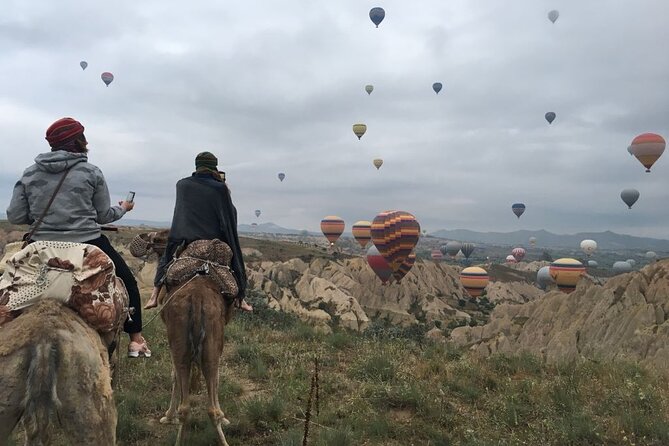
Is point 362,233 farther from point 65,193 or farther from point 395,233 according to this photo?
point 65,193

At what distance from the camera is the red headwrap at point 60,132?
157 inches

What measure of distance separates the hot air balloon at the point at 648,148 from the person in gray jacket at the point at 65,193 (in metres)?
59.7

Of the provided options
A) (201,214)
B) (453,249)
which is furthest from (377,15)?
(453,249)

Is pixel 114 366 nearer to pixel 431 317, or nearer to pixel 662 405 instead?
pixel 662 405

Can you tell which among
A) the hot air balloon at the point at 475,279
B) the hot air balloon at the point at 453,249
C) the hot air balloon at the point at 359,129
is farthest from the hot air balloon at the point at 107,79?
the hot air balloon at the point at 453,249

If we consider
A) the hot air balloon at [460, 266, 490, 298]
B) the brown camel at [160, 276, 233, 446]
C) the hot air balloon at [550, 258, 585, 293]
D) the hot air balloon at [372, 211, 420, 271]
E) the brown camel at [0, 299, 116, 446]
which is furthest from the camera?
the hot air balloon at [460, 266, 490, 298]

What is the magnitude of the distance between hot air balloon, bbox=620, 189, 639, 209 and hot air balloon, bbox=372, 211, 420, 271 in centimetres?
4854

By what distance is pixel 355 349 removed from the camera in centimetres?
995

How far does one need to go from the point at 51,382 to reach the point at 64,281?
32.8 inches

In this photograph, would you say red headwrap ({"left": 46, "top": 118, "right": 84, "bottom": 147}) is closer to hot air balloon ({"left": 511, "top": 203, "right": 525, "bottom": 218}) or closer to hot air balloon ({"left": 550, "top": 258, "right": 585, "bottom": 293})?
hot air balloon ({"left": 550, "top": 258, "right": 585, "bottom": 293})

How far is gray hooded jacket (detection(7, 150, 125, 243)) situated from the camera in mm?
3801

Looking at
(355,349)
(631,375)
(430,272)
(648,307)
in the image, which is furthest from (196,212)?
(430,272)

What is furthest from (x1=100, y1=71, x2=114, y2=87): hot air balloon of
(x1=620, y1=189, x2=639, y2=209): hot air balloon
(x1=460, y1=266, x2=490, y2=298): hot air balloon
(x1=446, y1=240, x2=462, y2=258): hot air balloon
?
(x1=446, y1=240, x2=462, y2=258): hot air balloon

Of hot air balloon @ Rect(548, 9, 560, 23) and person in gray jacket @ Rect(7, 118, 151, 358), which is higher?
hot air balloon @ Rect(548, 9, 560, 23)
